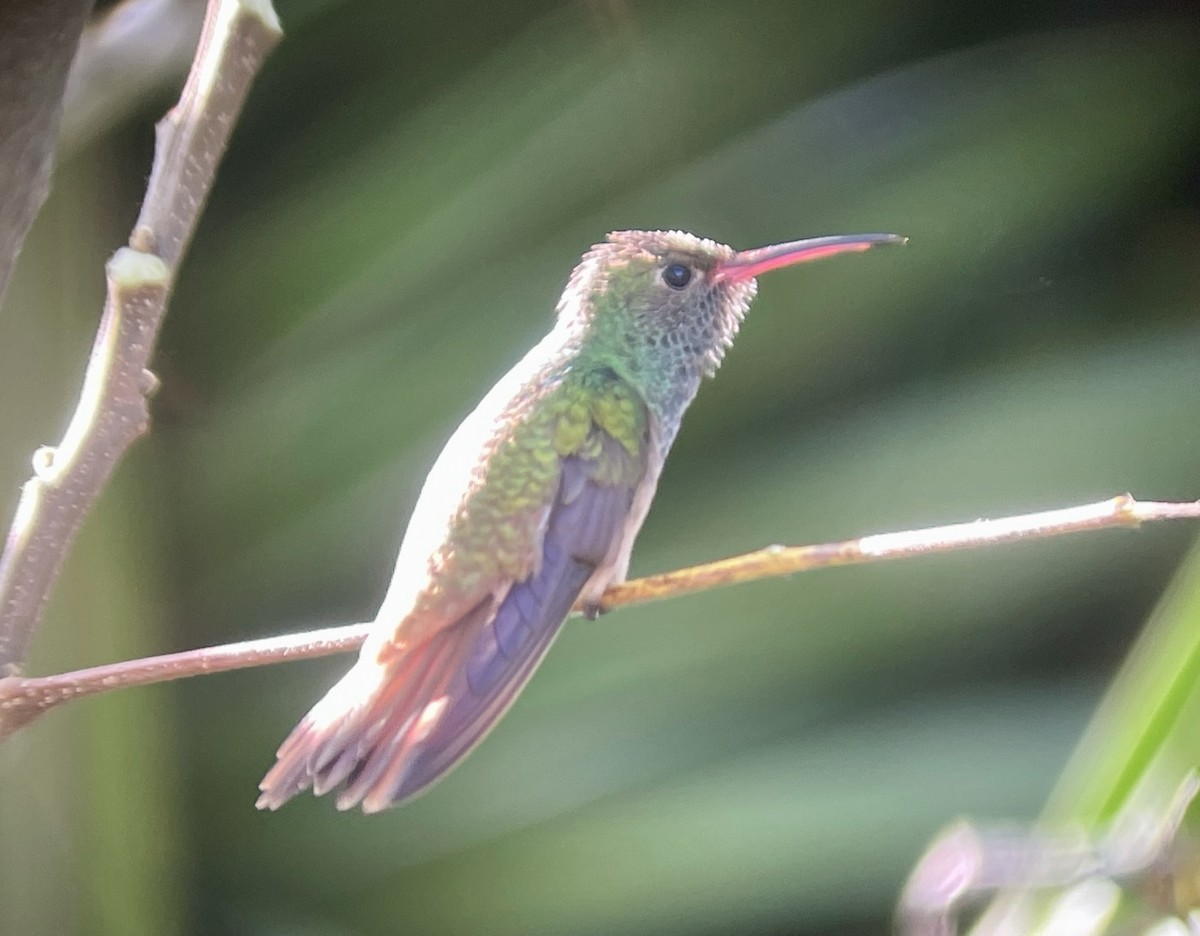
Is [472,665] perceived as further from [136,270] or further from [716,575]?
[136,270]

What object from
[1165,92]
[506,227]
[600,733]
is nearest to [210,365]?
[506,227]

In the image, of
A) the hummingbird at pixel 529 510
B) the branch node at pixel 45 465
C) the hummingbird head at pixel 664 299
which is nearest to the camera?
the branch node at pixel 45 465

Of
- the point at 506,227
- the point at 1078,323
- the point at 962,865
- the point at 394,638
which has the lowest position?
the point at 962,865

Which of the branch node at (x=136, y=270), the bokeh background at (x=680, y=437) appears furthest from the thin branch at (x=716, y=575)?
the bokeh background at (x=680, y=437)

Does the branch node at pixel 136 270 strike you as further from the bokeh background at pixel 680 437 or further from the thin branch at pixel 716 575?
the bokeh background at pixel 680 437

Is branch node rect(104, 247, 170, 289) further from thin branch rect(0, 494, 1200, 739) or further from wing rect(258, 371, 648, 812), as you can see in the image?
wing rect(258, 371, 648, 812)

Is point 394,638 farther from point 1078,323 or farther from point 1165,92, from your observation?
point 1165,92

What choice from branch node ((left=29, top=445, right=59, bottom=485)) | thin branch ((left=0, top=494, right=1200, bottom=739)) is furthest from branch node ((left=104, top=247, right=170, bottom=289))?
thin branch ((left=0, top=494, right=1200, bottom=739))
